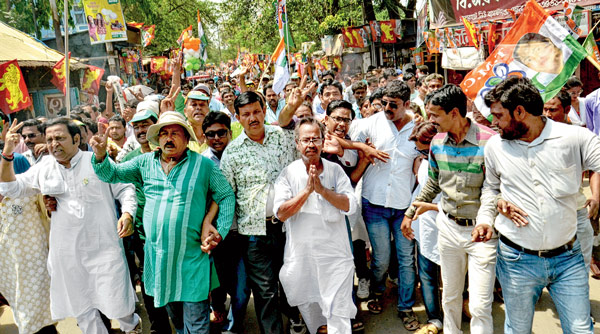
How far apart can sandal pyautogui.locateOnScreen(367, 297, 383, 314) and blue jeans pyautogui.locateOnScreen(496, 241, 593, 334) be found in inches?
54.5

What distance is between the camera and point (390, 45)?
18312 mm

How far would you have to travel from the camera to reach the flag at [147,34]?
777 inches

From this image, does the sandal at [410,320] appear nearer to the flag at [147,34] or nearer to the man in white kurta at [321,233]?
the man in white kurta at [321,233]

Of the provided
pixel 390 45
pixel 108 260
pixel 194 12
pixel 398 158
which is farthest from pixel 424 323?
pixel 194 12

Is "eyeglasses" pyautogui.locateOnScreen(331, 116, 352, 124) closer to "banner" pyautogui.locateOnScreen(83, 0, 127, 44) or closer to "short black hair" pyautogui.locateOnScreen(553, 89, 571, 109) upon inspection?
"short black hair" pyautogui.locateOnScreen(553, 89, 571, 109)

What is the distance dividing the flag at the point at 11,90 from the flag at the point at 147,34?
15.2 meters

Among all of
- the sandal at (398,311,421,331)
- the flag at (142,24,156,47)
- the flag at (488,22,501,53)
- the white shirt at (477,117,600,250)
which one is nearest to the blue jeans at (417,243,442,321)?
the sandal at (398,311,421,331)

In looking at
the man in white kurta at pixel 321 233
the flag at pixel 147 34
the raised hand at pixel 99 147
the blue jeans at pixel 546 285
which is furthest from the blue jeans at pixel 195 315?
the flag at pixel 147 34

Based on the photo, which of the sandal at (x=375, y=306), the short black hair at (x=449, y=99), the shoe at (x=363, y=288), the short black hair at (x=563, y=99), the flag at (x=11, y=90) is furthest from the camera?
the flag at (x=11, y=90)

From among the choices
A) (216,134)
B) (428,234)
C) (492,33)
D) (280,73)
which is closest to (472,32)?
(492,33)

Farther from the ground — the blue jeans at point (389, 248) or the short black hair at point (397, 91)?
the short black hair at point (397, 91)

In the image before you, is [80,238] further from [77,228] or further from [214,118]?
[214,118]

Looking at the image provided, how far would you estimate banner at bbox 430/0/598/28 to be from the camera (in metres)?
8.51

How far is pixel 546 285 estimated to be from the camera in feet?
8.07
